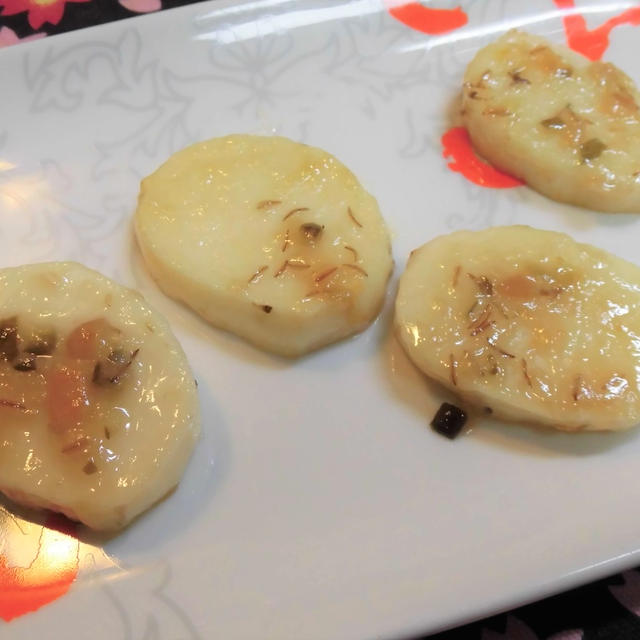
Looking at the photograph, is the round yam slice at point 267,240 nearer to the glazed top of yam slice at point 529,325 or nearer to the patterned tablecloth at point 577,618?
the glazed top of yam slice at point 529,325

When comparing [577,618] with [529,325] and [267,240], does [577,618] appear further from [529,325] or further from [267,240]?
[267,240]

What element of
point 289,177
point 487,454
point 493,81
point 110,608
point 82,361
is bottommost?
point 110,608

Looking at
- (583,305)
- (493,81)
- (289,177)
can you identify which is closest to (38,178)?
(289,177)

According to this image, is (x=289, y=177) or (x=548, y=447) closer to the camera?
(x=548, y=447)

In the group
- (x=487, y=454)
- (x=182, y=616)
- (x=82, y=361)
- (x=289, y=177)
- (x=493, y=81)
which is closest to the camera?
(x=182, y=616)

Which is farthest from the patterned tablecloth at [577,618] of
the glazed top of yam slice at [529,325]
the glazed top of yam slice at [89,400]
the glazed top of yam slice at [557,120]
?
the glazed top of yam slice at [557,120]

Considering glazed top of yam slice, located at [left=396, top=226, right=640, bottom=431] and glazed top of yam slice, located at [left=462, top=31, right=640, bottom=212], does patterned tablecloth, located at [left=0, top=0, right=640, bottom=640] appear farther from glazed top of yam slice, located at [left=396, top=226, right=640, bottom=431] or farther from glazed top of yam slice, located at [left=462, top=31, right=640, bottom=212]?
glazed top of yam slice, located at [left=462, top=31, right=640, bottom=212]

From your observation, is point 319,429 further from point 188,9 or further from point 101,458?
point 188,9
